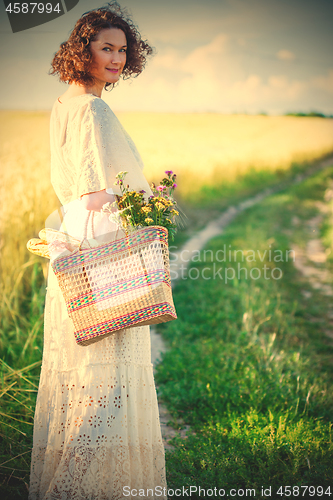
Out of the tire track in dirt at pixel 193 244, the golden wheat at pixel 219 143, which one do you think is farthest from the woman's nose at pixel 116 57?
the golden wheat at pixel 219 143

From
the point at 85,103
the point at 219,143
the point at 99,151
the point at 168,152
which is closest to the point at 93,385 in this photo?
the point at 99,151

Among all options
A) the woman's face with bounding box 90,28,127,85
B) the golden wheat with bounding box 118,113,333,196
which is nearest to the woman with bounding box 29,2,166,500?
the woman's face with bounding box 90,28,127,85

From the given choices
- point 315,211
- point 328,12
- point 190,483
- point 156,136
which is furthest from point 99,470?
point 156,136

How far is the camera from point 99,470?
5.37 feet

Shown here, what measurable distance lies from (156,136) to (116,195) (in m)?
13.8

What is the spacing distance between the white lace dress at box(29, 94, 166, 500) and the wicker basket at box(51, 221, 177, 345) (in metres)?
0.20

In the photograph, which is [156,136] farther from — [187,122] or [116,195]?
[116,195]

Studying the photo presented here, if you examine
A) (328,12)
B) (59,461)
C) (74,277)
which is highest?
(328,12)

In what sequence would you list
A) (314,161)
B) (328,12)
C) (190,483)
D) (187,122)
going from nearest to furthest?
(190,483) < (328,12) < (314,161) < (187,122)

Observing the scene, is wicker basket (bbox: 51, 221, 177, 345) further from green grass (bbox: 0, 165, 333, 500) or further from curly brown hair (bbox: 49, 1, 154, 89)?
green grass (bbox: 0, 165, 333, 500)

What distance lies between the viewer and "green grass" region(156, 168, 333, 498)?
2.20 meters

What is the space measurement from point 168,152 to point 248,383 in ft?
32.9

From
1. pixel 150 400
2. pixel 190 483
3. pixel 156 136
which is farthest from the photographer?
pixel 156 136

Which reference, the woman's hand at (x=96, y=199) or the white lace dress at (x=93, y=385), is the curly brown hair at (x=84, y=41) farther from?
the woman's hand at (x=96, y=199)
